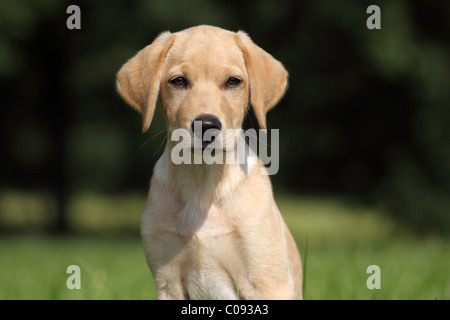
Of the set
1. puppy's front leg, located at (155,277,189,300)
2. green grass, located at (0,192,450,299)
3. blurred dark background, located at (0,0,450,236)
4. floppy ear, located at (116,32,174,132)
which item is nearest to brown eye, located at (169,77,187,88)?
floppy ear, located at (116,32,174,132)

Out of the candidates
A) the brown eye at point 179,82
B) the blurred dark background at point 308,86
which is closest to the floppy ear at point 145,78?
the brown eye at point 179,82

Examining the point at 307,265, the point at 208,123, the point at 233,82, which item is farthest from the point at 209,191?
the point at 307,265

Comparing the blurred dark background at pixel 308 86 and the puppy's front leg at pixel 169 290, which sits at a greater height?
the blurred dark background at pixel 308 86

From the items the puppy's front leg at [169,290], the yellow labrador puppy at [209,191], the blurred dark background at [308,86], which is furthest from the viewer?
the blurred dark background at [308,86]

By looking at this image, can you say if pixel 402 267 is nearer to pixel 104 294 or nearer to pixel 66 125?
pixel 104 294

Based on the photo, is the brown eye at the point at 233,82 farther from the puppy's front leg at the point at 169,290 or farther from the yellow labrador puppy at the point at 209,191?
the puppy's front leg at the point at 169,290

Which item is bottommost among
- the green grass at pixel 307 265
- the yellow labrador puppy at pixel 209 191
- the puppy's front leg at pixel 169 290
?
the green grass at pixel 307 265

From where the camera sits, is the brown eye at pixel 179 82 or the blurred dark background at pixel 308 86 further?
the blurred dark background at pixel 308 86

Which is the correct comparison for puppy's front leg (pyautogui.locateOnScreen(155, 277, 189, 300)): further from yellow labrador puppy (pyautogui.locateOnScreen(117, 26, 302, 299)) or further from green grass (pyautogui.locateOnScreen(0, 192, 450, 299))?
green grass (pyautogui.locateOnScreen(0, 192, 450, 299))

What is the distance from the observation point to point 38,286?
6383 millimetres

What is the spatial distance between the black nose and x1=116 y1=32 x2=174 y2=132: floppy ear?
0.47m

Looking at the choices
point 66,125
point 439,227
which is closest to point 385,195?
point 439,227

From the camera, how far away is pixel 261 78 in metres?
4.11

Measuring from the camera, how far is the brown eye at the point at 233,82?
393 cm
